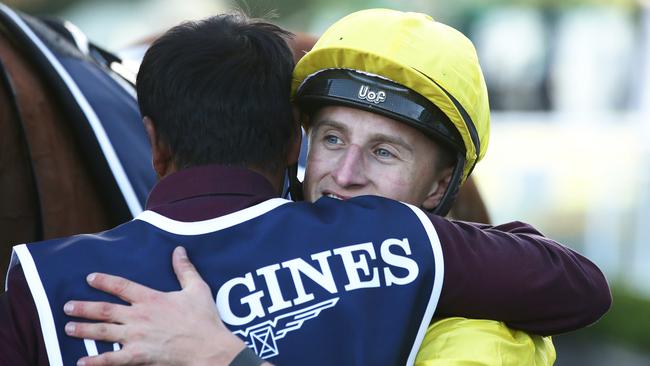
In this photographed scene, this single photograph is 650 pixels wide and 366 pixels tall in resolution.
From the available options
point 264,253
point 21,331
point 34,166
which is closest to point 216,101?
point 264,253

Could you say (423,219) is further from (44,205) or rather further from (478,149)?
(44,205)

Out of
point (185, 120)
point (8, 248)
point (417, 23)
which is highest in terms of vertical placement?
point (417, 23)

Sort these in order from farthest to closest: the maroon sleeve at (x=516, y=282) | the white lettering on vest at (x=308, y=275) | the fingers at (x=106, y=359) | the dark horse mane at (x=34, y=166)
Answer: the dark horse mane at (x=34, y=166) → the maroon sleeve at (x=516, y=282) → the white lettering on vest at (x=308, y=275) → the fingers at (x=106, y=359)

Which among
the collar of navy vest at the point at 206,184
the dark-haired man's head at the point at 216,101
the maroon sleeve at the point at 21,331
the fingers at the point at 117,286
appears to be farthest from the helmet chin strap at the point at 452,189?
the maroon sleeve at the point at 21,331

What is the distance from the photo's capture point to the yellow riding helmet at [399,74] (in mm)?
2090

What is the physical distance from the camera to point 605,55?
1147cm

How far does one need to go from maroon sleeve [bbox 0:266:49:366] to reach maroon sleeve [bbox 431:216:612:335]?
70 cm

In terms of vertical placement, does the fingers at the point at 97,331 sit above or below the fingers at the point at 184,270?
below

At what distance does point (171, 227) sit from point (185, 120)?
222mm

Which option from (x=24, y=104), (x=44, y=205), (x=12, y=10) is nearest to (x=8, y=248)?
(x=44, y=205)

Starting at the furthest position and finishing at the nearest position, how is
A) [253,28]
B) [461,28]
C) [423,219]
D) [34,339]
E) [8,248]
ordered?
1. [461,28]
2. [8,248]
3. [253,28]
4. [423,219]
5. [34,339]

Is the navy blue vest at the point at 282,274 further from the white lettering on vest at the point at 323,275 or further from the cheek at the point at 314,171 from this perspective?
the cheek at the point at 314,171

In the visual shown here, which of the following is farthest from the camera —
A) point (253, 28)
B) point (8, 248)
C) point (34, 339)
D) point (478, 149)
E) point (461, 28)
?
point (461, 28)

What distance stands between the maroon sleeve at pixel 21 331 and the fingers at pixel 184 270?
0.77 ft
